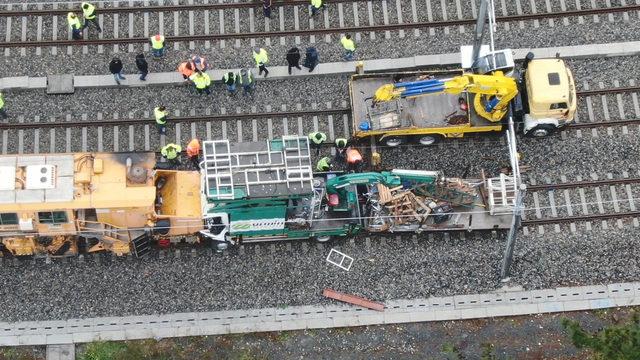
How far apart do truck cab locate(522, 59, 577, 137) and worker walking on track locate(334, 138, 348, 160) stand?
632cm

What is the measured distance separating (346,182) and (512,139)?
5.40m

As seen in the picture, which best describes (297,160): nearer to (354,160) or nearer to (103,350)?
(354,160)

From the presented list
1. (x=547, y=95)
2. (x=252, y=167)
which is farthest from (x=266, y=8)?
(x=547, y=95)

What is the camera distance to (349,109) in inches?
1186

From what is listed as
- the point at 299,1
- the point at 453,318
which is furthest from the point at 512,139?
the point at 299,1

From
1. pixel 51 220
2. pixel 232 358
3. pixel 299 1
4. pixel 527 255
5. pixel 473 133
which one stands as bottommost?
pixel 232 358

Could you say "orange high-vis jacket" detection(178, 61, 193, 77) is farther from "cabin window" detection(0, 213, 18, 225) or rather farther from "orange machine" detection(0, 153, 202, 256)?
"cabin window" detection(0, 213, 18, 225)

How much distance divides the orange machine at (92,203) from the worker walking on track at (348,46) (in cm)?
711

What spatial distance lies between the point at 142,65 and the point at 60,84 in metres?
3.24

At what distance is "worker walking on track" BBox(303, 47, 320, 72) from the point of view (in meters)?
29.6

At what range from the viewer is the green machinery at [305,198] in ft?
84.3

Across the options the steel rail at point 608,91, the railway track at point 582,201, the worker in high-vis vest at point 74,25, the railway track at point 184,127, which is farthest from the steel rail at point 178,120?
Answer: the steel rail at point 608,91

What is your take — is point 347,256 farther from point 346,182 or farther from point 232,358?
point 232,358

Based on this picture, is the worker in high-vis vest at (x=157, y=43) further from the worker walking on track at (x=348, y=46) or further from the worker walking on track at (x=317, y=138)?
the worker walking on track at (x=348, y=46)
